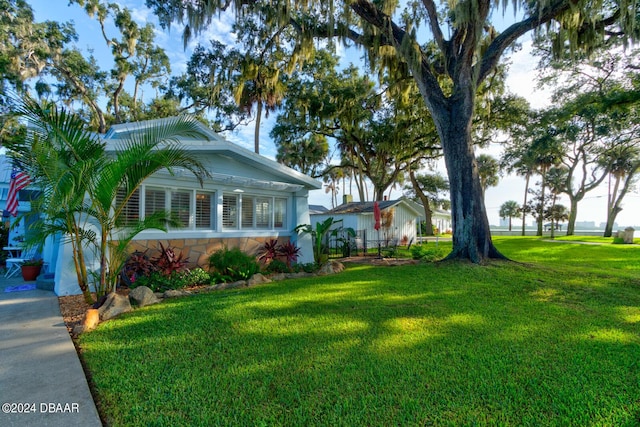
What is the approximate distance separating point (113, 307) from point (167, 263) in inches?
84.9

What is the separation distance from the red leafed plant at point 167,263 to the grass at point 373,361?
143 centimetres

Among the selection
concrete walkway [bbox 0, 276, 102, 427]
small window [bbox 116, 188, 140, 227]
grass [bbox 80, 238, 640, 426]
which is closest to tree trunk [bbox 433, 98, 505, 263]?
grass [bbox 80, 238, 640, 426]

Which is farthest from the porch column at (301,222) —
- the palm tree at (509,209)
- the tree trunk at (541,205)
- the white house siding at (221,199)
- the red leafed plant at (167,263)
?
the palm tree at (509,209)

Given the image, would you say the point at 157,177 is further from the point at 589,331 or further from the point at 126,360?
the point at 589,331

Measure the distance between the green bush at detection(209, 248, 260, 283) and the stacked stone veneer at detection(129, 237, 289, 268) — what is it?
1.47 feet

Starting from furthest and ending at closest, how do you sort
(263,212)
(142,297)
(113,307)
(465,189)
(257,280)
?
(263,212), (465,189), (257,280), (142,297), (113,307)

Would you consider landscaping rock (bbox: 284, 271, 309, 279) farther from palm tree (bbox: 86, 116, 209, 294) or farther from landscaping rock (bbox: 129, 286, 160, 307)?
palm tree (bbox: 86, 116, 209, 294)

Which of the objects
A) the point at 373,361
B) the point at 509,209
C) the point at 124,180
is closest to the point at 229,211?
the point at 124,180

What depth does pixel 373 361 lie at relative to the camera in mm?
3199

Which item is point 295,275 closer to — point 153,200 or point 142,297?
point 142,297

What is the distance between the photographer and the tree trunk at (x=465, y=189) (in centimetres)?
923

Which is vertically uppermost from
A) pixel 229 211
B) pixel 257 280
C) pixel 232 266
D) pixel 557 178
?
pixel 557 178

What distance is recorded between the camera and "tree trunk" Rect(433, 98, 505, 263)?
9.23m

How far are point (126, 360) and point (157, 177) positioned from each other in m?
5.39
